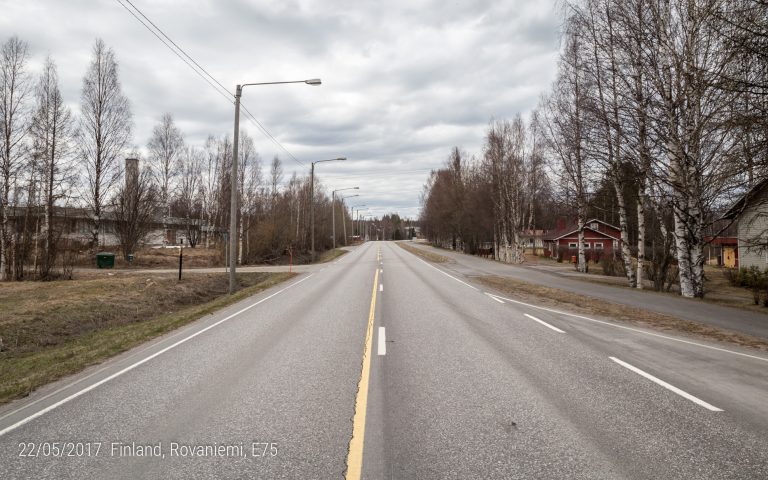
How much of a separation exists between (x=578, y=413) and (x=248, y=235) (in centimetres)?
3602

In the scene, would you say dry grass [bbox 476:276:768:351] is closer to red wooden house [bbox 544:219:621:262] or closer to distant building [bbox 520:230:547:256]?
distant building [bbox 520:230:547:256]

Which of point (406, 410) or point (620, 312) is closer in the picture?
point (406, 410)

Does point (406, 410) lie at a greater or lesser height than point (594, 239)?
lesser

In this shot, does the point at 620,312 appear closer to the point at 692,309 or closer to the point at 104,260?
the point at 692,309

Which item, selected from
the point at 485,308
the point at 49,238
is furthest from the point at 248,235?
the point at 485,308

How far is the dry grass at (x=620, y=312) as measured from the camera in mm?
8836

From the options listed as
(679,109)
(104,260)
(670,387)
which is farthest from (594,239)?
(670,387)

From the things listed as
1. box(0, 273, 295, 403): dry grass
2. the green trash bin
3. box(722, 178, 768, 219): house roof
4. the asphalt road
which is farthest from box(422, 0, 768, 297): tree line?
the green trash bin

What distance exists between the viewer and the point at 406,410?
14.9 ft

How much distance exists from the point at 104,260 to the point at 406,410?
3029 centimetres

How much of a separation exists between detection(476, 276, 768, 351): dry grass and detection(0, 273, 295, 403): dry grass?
429 inches

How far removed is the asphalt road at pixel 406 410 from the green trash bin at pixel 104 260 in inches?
940

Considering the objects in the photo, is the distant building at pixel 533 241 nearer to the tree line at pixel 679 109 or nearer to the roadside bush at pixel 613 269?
the roadside bush at pixel 613 269

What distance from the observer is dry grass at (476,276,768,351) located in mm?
8836
